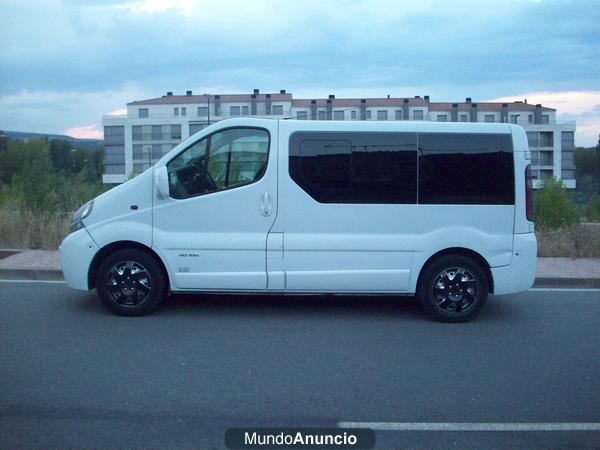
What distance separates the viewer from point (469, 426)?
4996 millimetres

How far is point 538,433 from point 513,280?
3.38m

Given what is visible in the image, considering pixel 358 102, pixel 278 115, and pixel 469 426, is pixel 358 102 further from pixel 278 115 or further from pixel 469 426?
pixel 469 426

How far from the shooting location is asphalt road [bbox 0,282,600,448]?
4949 millimetres

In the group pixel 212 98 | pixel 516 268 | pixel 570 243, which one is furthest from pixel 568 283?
pixel 212 98

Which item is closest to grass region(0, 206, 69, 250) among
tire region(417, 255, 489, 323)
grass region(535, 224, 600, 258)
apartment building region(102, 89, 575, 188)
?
apartment building region(102, 89, 575, 188)

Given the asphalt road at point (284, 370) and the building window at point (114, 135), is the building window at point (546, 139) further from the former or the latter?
the building window at point (114, 135)

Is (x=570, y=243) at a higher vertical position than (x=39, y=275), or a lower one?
higher

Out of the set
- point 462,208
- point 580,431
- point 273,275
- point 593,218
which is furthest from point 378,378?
→ point 593,218

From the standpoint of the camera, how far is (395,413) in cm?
523

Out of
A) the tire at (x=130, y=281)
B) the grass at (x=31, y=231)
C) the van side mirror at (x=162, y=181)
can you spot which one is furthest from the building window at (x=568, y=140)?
the tire at (x=130, y=281)

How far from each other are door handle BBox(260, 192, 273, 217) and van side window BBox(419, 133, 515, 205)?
1.76 meters

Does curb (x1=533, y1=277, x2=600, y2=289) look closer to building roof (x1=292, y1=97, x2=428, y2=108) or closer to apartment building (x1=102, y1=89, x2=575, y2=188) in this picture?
apartment building (x1=102, y1=89, x2=575, y2=188)

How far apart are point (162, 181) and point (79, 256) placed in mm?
1337

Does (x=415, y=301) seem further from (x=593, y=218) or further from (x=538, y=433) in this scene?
(x=593, y=218)
